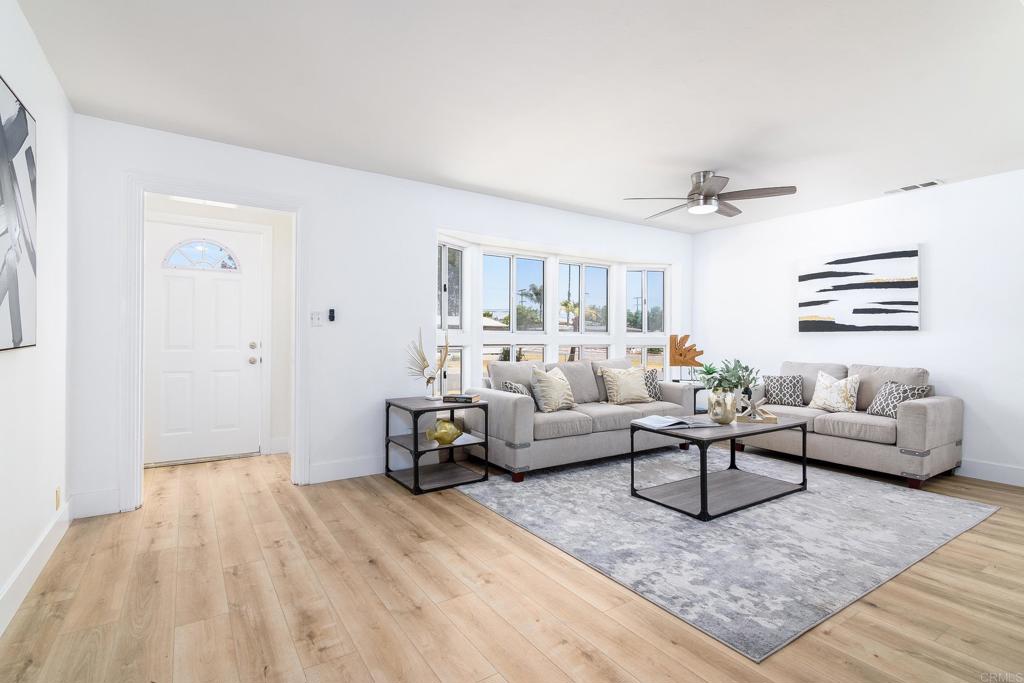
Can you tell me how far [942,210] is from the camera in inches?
171

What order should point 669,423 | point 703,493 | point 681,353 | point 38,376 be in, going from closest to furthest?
point 38,376 < point 703,493 < point 669,423 < point 681,353

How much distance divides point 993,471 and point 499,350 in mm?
4401

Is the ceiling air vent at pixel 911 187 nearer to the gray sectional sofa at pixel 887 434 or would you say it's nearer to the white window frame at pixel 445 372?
the gray sectional sofa at pixel 887 434

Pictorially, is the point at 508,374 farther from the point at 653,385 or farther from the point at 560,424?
the point at 653,385

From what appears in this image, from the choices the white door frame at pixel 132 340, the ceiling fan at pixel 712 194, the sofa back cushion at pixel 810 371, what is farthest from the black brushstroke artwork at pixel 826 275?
the white door frame at pixel 132 340

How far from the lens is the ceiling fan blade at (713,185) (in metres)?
3.65

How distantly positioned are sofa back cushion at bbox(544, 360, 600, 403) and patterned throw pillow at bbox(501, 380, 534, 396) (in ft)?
1.79

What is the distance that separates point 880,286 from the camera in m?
4.72

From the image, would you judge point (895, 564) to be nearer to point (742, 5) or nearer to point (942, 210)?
point (742, 5)

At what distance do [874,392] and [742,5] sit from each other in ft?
12.5

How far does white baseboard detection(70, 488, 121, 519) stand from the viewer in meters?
3.03

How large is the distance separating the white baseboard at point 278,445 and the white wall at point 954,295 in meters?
5.28

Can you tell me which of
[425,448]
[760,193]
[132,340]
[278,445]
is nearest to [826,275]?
[760,193]

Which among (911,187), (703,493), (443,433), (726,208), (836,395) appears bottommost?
(703,493)
